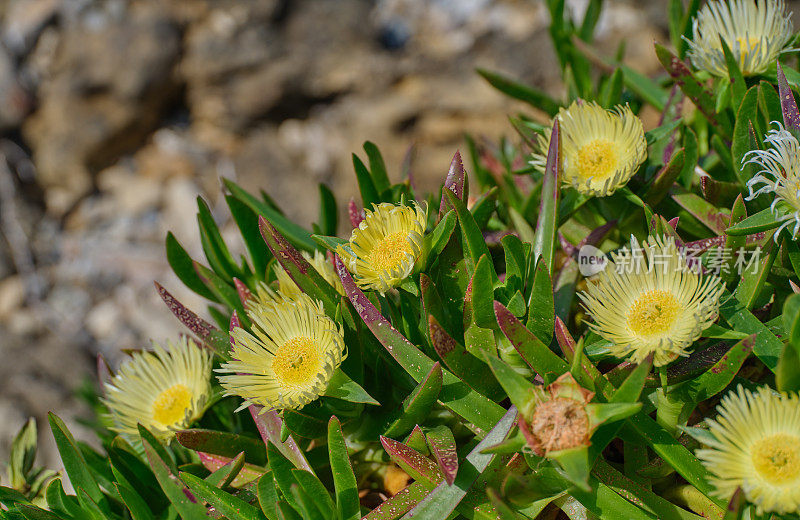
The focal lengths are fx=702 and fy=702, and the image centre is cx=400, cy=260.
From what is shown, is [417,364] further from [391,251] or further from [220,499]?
[220,499]

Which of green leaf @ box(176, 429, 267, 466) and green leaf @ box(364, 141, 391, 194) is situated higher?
green leaf @ box(364, 141, 391, 194)

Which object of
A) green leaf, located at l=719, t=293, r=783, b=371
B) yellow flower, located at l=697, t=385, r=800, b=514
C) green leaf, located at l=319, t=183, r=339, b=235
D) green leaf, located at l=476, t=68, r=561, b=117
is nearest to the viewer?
yellow flower, located at l=697, t=385, r=800, b=514

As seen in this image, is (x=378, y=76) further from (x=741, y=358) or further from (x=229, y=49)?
(x=741, y=358)

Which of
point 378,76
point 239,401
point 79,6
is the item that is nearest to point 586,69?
point 239,401

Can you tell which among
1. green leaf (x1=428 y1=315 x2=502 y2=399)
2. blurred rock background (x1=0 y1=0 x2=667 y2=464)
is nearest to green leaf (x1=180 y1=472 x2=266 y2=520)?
green leaf (x1=428 y1=315 x2=502 y2=399)

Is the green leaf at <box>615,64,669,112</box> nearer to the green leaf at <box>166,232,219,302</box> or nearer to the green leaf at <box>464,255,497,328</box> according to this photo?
the green leaf at <box>464,255,497,328</box>

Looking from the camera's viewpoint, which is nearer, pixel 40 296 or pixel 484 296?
pixel 484 296
